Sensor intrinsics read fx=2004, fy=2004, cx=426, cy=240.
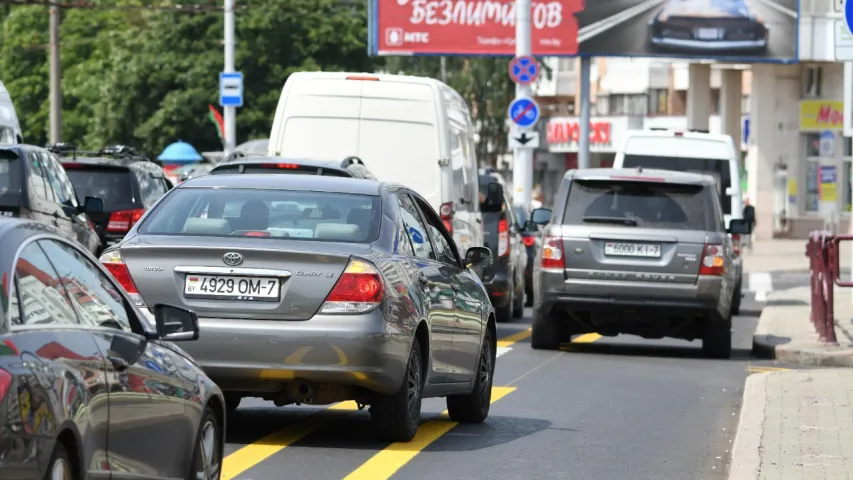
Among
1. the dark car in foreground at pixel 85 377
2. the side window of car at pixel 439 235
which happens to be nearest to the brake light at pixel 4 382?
the dark car in foreground at pixel 85 377

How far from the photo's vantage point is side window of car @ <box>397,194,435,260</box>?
10.9m

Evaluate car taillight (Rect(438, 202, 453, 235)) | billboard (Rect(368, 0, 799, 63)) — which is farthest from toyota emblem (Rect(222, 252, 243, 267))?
billboard (Rect(368, 0, 799, 63))

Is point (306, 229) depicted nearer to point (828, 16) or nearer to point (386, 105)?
point (386, 105)

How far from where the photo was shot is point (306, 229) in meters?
10.4

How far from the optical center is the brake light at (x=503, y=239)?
22375 millimetres

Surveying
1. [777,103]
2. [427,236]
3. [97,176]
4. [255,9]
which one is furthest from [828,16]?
[427,236]

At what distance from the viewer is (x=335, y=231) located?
1032 cm

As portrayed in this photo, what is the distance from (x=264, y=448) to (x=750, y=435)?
2596 mm

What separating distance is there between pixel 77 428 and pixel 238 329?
13.0 ft

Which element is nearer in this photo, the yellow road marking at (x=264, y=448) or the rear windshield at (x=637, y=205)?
the yellow road marking at (x=264, y=448)

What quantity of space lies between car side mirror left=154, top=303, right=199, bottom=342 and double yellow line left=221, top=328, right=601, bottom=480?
7.73 feet

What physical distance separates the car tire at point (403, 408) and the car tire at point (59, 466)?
173 inches

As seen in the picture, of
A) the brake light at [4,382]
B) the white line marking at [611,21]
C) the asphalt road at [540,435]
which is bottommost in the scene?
the asphalt road at [540,435]

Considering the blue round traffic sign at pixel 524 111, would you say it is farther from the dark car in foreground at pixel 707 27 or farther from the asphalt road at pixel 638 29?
the dark car in foreground at pixel 707 27
